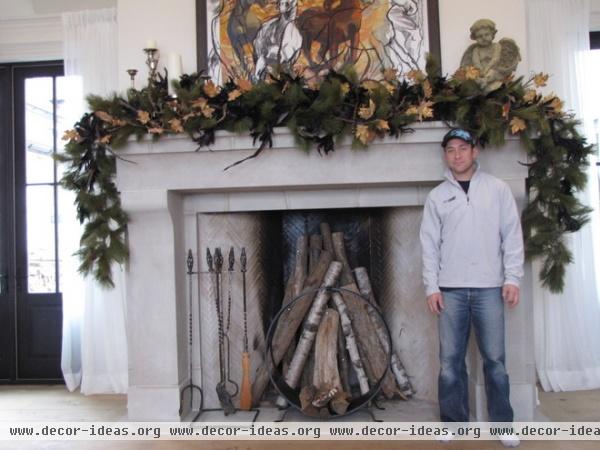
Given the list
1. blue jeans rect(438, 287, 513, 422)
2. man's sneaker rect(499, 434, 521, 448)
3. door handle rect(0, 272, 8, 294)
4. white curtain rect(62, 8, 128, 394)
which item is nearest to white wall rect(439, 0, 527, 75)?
blue jeans rect(438, 287, 513, 422)

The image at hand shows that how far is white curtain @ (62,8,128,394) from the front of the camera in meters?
3.46

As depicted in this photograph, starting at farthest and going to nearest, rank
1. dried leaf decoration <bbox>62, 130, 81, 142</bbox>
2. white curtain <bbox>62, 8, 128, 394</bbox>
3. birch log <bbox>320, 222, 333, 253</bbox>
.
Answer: white curtain <bbox>62, 8, 128, 394</bbox> → birch log <bbox>320, 222, 333, 253</bbox> → dried leaf decoration <bbox>62, 130, 81, 142</bbox>

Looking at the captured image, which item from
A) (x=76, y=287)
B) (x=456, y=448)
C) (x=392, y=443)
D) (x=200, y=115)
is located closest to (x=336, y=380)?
(x=392, y=443)

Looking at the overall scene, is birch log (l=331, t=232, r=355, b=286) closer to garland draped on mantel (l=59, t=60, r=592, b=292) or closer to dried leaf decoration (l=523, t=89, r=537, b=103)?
garland draped on mantel (l=59, t=60, r=592, b=292)

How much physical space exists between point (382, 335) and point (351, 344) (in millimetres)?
197

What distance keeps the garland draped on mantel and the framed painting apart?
10.3 inches

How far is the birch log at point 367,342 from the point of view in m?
3.00

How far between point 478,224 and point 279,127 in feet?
3.39

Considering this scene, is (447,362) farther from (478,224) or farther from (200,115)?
(200,115)

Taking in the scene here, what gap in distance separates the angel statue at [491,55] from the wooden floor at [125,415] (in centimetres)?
172

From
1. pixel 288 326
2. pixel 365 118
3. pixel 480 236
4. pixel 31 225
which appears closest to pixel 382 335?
pixel 288 326

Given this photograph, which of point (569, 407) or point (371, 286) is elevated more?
Result: point (371, 286)

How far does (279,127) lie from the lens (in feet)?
8.68

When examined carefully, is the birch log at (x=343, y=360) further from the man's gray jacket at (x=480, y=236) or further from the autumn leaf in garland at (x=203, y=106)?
the autumn leaf in garland at (x=203, y=106)
